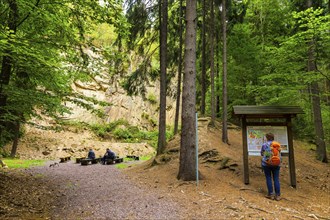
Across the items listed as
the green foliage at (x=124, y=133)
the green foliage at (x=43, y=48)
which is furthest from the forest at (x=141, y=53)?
the green foliage at (x=124, y=133)

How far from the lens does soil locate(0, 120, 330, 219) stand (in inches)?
184

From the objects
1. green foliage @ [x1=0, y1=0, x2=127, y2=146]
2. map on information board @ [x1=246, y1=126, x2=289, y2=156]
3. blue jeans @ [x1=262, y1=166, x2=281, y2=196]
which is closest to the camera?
blue jeans @ [x1=262, y1=166, x2=281, y2=196]

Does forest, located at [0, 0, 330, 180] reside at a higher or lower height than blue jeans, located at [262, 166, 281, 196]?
higher

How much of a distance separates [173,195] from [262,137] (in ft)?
10.8

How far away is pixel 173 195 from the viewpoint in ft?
18.9

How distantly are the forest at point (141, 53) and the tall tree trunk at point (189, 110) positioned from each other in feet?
0.09

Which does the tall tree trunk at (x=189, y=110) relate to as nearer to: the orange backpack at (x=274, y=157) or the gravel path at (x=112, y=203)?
the gravel path at (x=112, y=203)

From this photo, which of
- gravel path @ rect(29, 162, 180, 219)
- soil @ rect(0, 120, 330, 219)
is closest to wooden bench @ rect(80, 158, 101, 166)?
soil @ rect(0, 120, 330, 219)

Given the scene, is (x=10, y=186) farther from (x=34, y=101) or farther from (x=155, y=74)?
(x=155, y=74)

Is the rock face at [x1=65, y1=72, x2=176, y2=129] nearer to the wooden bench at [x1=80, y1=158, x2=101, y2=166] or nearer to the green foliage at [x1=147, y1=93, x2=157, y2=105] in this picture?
the green foliage at [x1=147, y1=93, x2=157, y2=105]

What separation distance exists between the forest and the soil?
1.02 meters

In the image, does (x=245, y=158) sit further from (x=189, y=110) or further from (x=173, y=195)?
(x=173, y=195)

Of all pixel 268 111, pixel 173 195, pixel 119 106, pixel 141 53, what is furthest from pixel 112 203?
pixel 119 106

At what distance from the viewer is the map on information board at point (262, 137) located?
708 cm
